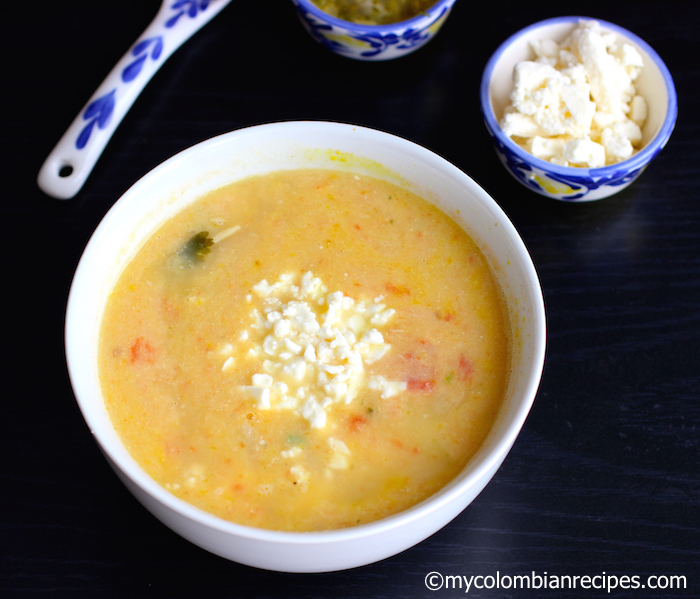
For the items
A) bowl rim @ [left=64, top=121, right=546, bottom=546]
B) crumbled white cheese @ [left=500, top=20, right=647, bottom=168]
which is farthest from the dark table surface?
bowl rim @ [left=64, top=121, right=546, bottom=546]

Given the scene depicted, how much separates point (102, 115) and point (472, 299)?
1085mm

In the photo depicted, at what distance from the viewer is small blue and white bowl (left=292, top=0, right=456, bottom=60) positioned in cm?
187

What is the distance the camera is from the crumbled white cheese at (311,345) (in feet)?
4.76

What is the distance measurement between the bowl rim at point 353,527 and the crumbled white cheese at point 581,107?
352 millimetres

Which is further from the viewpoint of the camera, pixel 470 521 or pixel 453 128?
pixel 453 128

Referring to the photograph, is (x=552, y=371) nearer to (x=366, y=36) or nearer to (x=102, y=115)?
(x=366, y=36)

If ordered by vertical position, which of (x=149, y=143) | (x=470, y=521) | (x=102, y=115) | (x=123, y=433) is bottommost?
(x=470, y=521)

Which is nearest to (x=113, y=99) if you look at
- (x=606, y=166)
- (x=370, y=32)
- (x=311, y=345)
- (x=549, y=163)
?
(x=370, y=32)

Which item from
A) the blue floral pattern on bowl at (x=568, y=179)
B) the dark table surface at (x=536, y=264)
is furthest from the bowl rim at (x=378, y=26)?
the blue floral pattern on bowl at (x=568, y=179)

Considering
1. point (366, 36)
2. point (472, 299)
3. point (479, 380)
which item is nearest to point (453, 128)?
point (366, 36)

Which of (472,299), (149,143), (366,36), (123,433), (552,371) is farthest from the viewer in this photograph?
(149,143)

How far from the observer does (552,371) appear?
5.74 ft

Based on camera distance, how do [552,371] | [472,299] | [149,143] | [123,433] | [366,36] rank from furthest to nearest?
Result: 1. [149,143]
2. [366,36]
3. [552,371]
4. [472,299]
5. [123,433]

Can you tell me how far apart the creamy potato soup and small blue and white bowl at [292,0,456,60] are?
437 millimetres
